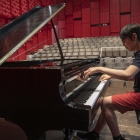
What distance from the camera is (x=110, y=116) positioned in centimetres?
129

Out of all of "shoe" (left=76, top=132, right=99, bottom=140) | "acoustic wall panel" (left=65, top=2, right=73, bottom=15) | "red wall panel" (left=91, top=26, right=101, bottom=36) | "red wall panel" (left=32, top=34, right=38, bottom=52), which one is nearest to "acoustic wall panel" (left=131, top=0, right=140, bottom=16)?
"red wall panel" (left=91, top=26, right=101, bottom=36)

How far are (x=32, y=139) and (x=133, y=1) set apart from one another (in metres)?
9.86

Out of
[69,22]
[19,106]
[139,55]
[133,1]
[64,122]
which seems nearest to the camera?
[64,122]

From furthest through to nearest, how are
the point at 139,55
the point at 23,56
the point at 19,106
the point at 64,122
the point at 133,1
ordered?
1. the point at 133,1
2. the point at 23,56
3. the point at 139,55
4. the point at 19,106
5. the point at 64,122

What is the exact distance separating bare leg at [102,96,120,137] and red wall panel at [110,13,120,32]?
28.9 ft

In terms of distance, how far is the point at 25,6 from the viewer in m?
6.93

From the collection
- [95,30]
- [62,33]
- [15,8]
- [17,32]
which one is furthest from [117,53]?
[17,32]

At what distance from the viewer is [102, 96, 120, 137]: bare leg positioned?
4.21 feet

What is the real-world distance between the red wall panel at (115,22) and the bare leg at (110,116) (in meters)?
8.81

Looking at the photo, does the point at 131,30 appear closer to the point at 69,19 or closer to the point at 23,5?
the point at 23,5

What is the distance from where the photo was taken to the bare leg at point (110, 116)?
50.5 inches

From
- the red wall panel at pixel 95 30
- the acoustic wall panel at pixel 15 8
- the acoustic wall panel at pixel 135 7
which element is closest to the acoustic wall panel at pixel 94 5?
the red wall panel at pixel 95 30

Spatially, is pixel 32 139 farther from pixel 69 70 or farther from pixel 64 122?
pixel 69 70

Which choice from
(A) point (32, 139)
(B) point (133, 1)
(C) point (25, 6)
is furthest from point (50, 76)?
(B) point (133, 1)
